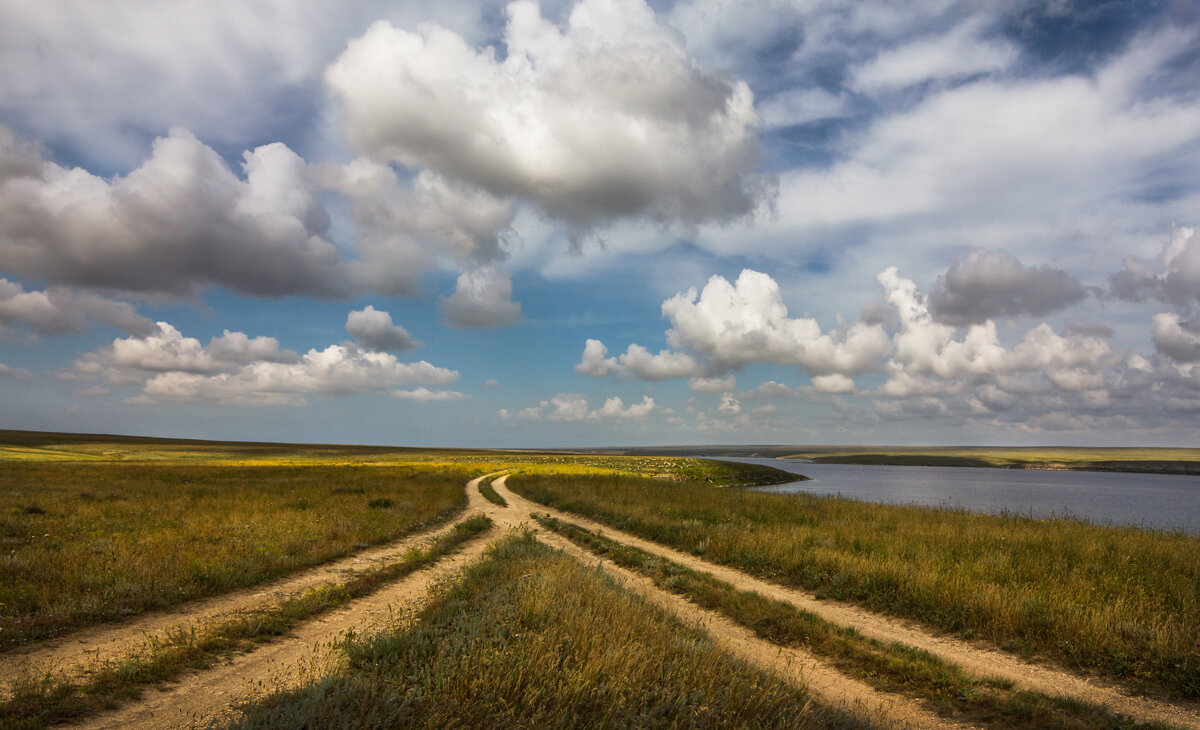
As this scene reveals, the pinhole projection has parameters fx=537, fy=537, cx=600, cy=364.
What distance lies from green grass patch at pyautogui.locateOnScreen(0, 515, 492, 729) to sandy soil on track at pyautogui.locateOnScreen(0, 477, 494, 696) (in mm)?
262

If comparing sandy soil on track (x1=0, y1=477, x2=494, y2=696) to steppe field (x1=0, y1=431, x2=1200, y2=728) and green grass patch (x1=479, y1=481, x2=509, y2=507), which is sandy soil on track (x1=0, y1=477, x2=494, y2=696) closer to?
steppe field (x1=0, y1=431, x2=1200, y2=728)

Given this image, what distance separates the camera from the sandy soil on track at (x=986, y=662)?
6645 millimetres

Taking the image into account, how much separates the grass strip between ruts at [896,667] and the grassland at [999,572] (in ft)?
6.12

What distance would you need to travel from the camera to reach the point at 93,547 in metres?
13.4

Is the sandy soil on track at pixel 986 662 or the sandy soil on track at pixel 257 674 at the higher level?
the sandy soil on track at pixel 257 674

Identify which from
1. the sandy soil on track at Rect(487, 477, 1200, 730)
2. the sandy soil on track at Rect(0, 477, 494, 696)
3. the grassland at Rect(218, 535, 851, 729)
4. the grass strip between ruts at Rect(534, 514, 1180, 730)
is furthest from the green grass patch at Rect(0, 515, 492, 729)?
the sandy soil on track at Rect(487, 477, 1200, 730)

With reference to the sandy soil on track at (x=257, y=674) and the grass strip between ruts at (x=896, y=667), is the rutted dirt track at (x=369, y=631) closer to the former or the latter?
the sandy soil on track at (x=257, y=674)

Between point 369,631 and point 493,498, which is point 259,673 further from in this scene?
point 493,498

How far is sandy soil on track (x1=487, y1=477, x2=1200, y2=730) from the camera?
6.64 m

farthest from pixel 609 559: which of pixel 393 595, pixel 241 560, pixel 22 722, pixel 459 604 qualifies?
pixel 22 722

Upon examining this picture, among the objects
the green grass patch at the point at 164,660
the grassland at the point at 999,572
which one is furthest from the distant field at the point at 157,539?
the grassland at the point at 999,572

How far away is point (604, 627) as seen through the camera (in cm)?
646

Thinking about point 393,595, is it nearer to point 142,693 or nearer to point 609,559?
point 142,693

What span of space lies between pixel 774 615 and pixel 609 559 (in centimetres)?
650
